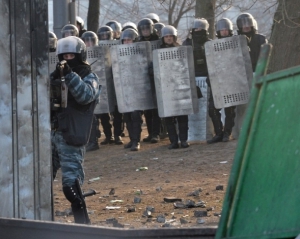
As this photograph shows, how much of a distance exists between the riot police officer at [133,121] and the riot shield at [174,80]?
568 millimetres

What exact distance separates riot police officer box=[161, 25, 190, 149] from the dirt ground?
0.67 feet

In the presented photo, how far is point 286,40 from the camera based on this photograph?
39.3 feet

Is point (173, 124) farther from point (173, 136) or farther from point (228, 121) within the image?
point (228, 121)

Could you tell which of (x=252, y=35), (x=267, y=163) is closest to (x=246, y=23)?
(x=252, y=35)

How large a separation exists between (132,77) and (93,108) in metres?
7.54

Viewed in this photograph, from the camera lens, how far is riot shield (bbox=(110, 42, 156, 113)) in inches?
619

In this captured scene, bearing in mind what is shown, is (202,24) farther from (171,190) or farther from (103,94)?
(171,190)

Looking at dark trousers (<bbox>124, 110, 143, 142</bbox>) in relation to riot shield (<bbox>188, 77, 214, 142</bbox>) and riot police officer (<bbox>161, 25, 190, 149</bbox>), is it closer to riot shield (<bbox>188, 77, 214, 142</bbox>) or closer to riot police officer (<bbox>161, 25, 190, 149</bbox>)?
riot police officer (<bbox>161, 25, 190, 149</bbox>)

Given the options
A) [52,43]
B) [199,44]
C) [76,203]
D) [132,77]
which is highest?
[52,43]

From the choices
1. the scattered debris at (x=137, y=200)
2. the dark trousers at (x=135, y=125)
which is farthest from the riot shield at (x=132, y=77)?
the scattered debris at (x=137, y=200)

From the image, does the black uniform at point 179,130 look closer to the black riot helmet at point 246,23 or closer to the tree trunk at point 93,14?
the black riot helmet at point 246,23

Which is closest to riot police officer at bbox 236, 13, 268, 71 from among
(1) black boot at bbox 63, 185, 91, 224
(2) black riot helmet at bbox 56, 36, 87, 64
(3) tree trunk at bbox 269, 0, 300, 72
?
(3) tree trunk at bbox 269, 0, 300, 72

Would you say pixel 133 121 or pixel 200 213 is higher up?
pixel 133 121

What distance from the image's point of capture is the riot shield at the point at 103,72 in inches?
635
